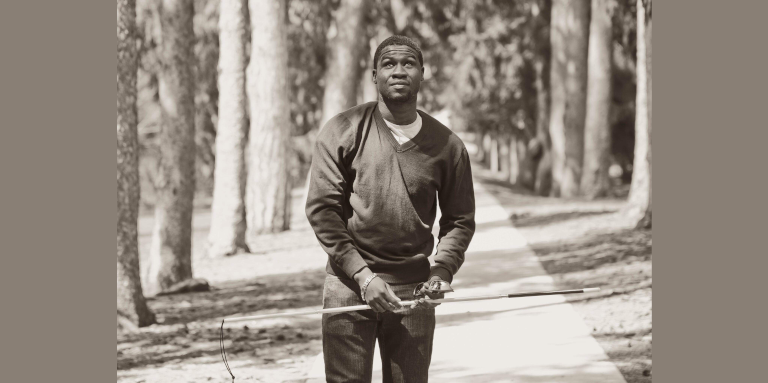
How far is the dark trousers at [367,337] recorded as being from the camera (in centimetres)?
458

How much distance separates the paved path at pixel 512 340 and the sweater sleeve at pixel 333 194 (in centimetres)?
320

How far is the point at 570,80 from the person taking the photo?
83.0 feet

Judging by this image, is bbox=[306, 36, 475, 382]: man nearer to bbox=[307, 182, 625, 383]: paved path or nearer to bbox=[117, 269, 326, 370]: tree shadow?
bbox=[307, 182, 625, 383]: paved path

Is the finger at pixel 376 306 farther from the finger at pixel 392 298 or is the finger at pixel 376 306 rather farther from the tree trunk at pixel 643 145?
the tree trunk at pixel 643 145

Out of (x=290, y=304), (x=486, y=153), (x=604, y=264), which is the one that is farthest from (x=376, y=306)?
(x=486, y=153)

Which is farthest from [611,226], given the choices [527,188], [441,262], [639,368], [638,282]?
[527,188]

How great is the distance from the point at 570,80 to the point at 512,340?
56.4 feet

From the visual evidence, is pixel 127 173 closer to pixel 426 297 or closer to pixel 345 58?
pixel 426 297

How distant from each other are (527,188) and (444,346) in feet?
89.0

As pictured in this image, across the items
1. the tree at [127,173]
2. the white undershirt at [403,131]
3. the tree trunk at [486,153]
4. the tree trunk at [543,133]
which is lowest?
the tree trunk at [486,153]

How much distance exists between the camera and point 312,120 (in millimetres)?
41719

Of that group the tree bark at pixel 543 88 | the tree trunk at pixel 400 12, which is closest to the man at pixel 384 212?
the tree bark at pixel 543 88

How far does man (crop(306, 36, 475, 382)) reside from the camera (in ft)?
14.8

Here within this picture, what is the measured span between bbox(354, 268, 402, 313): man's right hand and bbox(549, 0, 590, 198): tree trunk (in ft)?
70.1
